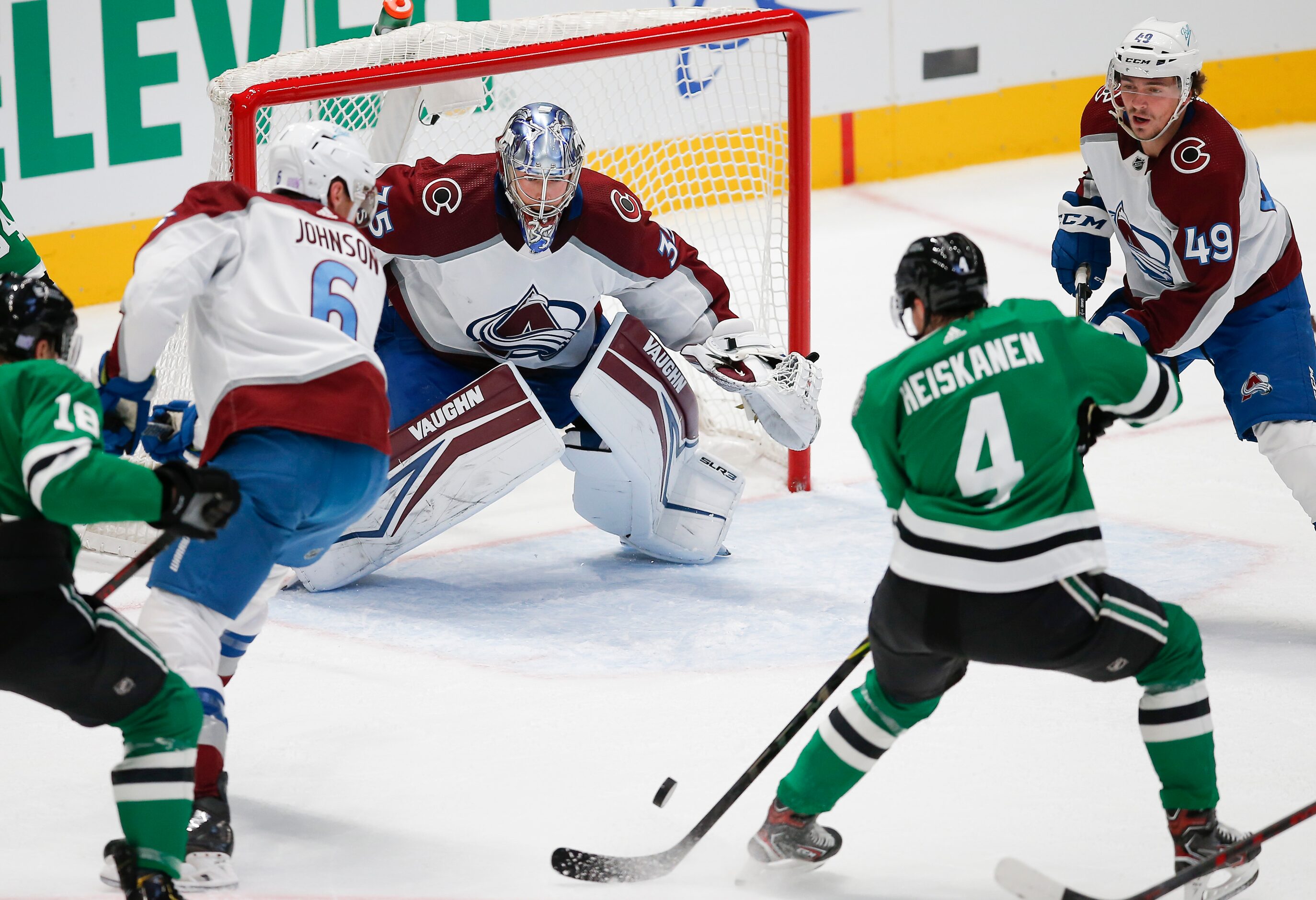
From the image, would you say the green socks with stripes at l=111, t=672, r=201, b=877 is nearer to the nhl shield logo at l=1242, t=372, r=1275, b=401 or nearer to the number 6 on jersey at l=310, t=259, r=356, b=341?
the number 6 on jersey at l=310, t=259, r=356, b=341

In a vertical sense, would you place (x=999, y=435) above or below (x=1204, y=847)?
above

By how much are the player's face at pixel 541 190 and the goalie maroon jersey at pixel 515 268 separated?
0.14m

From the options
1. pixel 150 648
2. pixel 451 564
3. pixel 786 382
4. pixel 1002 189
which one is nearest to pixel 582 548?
pixel 451 564

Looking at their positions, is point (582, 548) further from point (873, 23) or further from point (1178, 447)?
point (873, 23)

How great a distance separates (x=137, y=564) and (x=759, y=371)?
190cm

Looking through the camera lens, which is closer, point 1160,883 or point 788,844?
point 1160,883

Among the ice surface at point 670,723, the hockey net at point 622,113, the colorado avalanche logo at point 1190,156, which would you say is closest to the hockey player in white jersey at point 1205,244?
the colorado avalanche logo at point 1190,156

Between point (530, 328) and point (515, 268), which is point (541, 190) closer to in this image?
point (515, 268)

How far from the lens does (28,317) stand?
243 centimetres

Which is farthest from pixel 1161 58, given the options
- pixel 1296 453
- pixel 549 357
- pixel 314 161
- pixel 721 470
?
pixel 314 161

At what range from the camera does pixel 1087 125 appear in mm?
4055

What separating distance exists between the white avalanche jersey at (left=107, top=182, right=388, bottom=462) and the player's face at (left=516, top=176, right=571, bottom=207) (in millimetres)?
1050

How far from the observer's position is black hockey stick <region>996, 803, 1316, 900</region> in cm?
240

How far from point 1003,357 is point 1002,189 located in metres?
5.83
